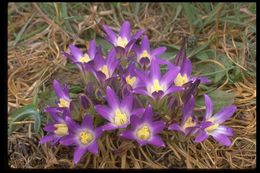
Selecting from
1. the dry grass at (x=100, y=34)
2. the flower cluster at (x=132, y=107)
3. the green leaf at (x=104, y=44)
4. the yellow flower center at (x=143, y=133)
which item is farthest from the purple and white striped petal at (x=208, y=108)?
the green leaf at (x=104, y=44)

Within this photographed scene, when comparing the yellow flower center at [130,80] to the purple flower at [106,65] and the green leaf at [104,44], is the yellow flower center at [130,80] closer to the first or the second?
the purple flower at [106,65]

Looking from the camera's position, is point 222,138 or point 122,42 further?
point 122,42

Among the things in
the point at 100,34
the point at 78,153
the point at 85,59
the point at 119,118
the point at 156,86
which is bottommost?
the point at 78,153

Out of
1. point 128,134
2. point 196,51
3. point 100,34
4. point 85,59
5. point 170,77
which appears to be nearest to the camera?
point 128,134

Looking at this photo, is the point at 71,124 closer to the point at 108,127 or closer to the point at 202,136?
the point at 108,127

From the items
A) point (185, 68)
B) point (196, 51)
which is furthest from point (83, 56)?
point (196, 51)

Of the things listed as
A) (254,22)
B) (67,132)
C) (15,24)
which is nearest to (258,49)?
(254,22)

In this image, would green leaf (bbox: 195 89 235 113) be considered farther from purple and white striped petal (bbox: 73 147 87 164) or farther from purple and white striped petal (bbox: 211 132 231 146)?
purple and white striped petal (bbox: 73 147 87 164)

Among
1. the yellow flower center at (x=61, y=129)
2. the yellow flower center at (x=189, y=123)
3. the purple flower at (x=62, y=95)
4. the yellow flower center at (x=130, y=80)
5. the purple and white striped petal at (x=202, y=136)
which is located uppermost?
the yellow flower center at (x=130, y=80)
